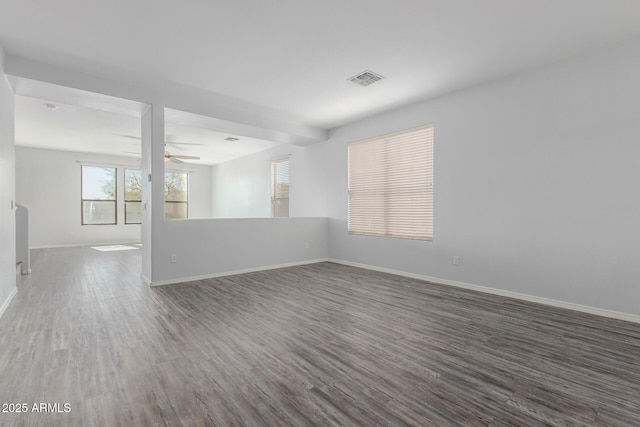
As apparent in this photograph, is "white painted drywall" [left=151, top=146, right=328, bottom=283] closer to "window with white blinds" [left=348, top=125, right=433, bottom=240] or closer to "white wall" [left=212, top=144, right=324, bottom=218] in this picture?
"white wall" [left=212, top=144, right=324, bottom=218]

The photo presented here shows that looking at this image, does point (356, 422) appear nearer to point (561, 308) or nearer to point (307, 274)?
point (561, 308)

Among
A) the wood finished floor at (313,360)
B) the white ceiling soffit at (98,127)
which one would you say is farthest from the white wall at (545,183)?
the white ceiling soffit at (98,127)

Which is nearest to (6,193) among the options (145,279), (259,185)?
(145,279)

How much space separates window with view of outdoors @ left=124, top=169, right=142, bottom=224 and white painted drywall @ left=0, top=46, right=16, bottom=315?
6471mm

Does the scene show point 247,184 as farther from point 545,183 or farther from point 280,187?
point 545,183

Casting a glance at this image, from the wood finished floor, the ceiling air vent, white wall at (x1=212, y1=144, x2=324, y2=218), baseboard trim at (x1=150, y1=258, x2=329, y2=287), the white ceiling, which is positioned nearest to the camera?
the wood finished floor

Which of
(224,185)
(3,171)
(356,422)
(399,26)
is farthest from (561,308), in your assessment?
(224,185)

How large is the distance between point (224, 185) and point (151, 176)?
255 inches

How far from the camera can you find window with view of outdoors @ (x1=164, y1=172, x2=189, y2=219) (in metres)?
10.7

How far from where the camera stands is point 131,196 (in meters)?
9.84

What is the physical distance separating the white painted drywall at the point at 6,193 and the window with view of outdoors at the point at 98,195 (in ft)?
20.5

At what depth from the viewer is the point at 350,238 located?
6000mm

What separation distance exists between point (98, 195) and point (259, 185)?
5.07 metres

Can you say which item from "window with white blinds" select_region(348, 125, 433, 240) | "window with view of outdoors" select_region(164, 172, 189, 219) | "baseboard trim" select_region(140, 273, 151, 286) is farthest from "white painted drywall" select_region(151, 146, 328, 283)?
"window with view of outdoors" select_region(164, 172, 189, 219)
